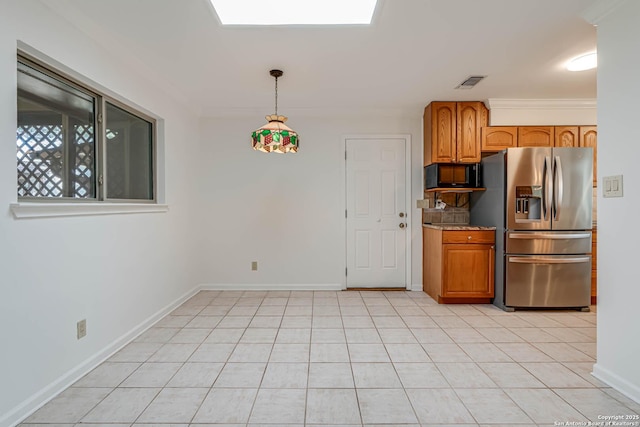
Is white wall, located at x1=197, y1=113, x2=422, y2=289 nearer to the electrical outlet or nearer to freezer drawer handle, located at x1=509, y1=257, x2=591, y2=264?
freezer drawer handle, located at x1=509, y1=257, x2=591, y2=264

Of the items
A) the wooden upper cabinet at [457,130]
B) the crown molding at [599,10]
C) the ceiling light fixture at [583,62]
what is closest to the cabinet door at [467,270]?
the wooden upper cabinet at [457,130]

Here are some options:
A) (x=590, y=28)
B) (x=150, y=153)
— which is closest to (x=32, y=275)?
(x=150, y=153)

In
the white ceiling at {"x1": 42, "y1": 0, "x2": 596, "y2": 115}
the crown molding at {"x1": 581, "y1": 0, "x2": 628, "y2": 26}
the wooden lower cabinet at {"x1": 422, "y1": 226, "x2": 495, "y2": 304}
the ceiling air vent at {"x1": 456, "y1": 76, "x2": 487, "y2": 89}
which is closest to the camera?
the crown molding at {"x1": 581, "y1": 0, "x2": 628, "y2": 26}

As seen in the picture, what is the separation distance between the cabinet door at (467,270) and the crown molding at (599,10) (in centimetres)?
220

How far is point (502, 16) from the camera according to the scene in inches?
82.9

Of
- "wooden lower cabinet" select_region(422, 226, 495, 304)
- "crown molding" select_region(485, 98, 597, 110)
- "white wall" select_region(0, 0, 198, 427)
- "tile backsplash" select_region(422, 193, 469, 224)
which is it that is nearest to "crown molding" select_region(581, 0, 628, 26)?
"crown molding" select_region(485, 98, 597, 110)

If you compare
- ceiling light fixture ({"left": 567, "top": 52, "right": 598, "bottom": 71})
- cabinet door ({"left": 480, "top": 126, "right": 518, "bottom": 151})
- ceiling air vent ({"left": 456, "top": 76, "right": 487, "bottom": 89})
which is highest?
ceiling air vent ({"left": 456, "top": 76, "right": 487, "bottom": 89})

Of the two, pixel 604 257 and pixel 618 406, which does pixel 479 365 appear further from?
pixel 604 257

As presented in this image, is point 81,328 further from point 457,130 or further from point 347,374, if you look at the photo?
point 457,130

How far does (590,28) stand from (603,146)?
0.93 meters

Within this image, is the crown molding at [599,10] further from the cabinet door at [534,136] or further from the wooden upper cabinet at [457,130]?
the cabinet door at [534,136]

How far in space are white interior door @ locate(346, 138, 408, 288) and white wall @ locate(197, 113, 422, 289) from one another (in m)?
0.12

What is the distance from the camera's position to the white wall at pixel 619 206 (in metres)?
1.80

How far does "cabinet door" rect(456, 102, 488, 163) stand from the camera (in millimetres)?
3771
